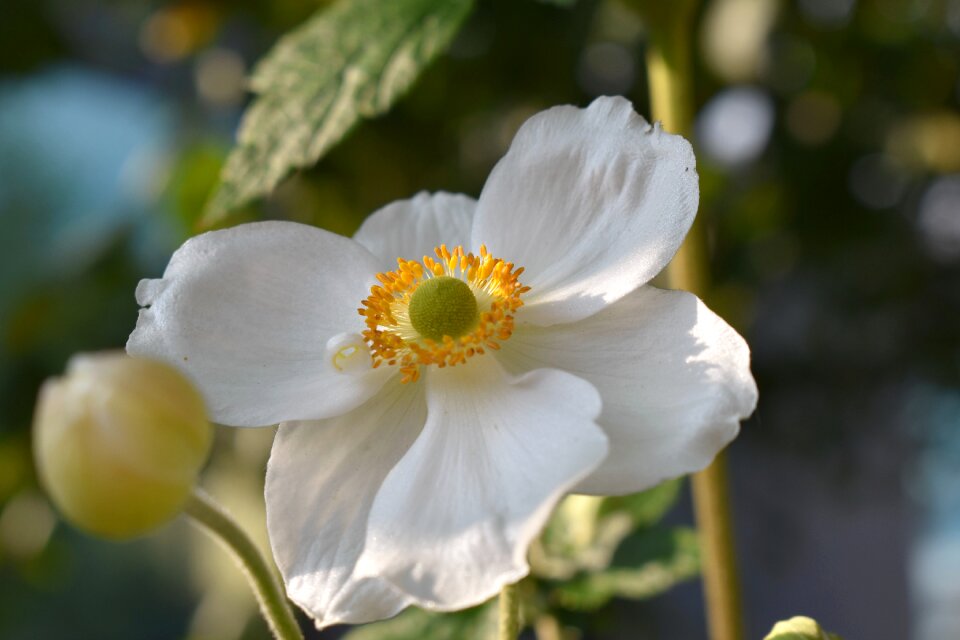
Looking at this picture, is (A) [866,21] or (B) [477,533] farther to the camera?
(A) [866,21]

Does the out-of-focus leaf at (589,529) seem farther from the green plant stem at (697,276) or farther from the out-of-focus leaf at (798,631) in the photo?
the out-of-focus leaf at (798,631)

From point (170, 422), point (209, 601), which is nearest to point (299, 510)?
point (170, 422)

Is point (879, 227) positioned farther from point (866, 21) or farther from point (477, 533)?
point (477, 533)

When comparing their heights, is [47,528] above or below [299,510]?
below

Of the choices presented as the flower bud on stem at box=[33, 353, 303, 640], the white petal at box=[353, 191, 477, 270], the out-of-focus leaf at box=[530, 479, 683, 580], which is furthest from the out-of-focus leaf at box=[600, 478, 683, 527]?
the flower bud on stem at box=[33, 353, 303, 640]

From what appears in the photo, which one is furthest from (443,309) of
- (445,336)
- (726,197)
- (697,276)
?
(726,197)

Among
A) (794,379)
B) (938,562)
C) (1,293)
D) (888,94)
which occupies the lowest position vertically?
(938,562)

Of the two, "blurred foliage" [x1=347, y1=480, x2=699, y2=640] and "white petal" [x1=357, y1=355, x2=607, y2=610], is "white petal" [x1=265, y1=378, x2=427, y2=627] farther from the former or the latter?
"blurred foliage" [x1=347, y1=480, x2=699, y2=640]
